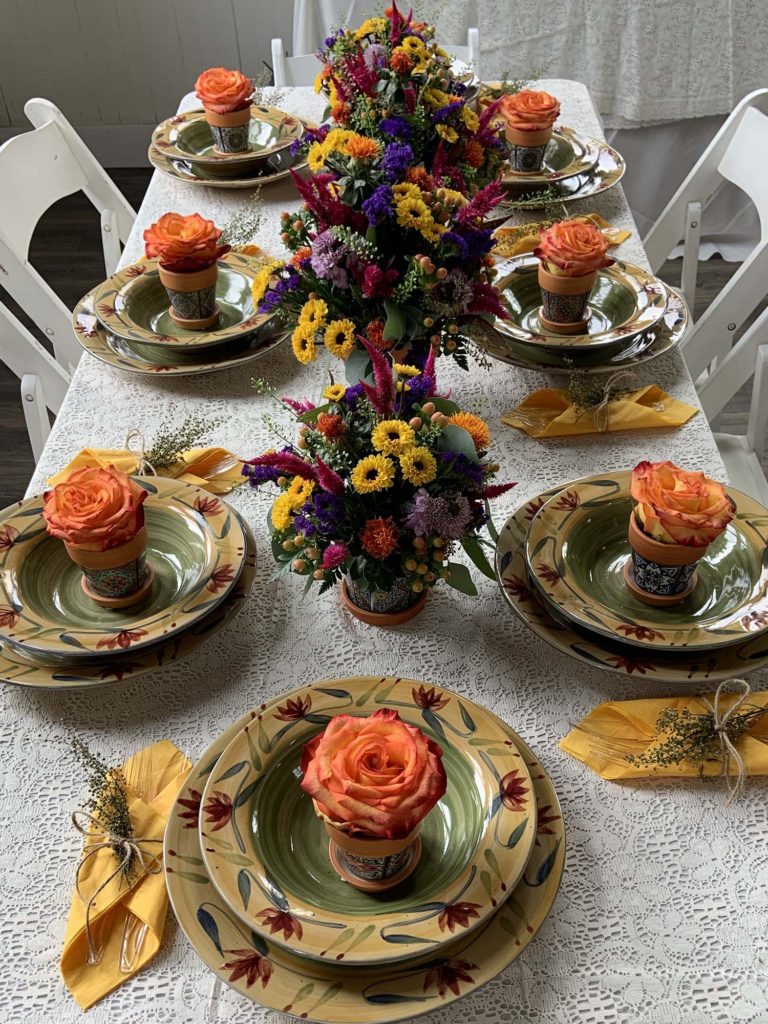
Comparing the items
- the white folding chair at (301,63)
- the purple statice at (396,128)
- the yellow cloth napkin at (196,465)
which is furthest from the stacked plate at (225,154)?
the yellow cloth napkin at (196,465)

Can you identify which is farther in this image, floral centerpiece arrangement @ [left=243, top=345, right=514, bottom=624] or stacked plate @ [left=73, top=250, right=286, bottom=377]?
stacked plate @ [left=73, top=250, right=286, bottom=377]

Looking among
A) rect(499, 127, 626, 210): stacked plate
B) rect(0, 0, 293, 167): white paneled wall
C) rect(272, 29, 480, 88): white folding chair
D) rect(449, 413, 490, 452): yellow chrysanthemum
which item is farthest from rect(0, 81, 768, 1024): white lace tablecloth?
rect(0, 0, 293, 167): white paneled wall

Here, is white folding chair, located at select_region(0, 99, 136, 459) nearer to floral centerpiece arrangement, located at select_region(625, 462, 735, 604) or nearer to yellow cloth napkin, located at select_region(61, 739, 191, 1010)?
yellow cloth napkin, located at select_region(61, 739, 191, 1010)

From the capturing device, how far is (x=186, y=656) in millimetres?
988

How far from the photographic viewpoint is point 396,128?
4.22 ft

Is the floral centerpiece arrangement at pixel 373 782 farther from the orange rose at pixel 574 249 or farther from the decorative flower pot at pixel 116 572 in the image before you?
the orange rose at pixel 574 249

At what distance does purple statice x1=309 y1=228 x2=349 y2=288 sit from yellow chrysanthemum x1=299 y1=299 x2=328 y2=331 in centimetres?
5

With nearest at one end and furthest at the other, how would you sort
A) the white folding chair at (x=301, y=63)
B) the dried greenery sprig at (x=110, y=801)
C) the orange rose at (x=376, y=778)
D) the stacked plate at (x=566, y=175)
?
the orange rose at (x=376, y=778), the dried greenery sprig at (x=110, y=801), the stacked plate at (x=566, y=175), the white folding chair at (x=301, y=63)

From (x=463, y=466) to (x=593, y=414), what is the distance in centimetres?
44

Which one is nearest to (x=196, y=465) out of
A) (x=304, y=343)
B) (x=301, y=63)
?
(x=304, y=343)

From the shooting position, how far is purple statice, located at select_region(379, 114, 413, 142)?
1.29 m

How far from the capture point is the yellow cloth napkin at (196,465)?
1.19 meters

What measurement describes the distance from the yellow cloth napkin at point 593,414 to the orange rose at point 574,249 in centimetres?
16

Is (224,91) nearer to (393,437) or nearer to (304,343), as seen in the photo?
(304,343)
